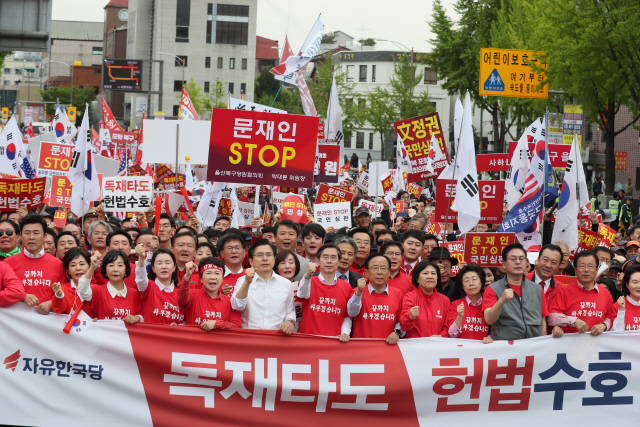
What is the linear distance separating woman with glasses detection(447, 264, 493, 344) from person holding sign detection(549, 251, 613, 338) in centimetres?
63

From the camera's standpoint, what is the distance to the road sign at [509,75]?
25.5 meters

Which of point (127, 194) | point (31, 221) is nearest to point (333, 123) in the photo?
point (127, 194)

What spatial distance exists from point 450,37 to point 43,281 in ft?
125

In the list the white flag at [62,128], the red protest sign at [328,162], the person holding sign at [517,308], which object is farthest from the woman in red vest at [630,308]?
the white flag at [62,128]

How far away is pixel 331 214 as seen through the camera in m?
12.0

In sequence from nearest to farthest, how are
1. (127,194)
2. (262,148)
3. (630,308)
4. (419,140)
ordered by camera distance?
(630,308)
(262,148)
(127,194)
(419,140)

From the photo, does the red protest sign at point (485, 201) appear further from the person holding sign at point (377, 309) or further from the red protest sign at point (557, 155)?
the red protest sign at point (557, 155)

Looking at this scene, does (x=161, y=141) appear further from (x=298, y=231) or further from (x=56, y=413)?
(x=56, y=413)

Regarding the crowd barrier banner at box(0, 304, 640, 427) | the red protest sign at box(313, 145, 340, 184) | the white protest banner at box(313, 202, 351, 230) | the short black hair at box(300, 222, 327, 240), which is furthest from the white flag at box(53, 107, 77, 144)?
the crowd barrier banner at box(0, 304, 640, 427)

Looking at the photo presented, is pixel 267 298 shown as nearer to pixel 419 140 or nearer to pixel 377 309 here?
pixel 377 309

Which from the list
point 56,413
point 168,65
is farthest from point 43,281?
point 168,65

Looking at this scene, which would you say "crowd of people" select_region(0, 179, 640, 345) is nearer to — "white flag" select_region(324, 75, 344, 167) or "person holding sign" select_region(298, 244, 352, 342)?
"person holding sign" select_region(298, 244, 352, 342)

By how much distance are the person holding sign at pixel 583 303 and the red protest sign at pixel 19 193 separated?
7.50 m

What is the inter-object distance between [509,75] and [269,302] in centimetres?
2183
